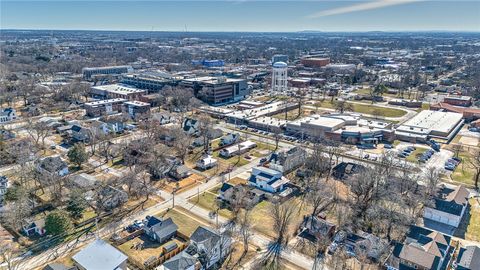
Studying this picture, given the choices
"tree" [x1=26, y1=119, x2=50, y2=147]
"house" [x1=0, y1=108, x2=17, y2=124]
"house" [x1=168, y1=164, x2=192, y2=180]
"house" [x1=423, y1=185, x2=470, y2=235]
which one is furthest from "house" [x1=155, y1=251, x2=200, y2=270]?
"house" [x1=0, y1=108, x2=17, y2=124]

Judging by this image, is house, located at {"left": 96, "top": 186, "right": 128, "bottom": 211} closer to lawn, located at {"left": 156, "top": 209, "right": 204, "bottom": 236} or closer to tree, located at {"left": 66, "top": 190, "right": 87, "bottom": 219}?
tree, located at {"left": 66, "top": 190, "right": 87, "bottom": 219}

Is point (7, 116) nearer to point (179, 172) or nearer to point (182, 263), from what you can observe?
point (179, 172)

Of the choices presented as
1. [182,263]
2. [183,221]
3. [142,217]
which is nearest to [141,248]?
[142,217]

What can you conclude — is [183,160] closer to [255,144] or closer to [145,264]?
[255,144]

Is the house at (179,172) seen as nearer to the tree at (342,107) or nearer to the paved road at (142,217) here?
the paved road at (142,217)

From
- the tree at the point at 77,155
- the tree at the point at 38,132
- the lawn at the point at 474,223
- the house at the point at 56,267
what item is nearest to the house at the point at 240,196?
the house at the point at 56,267
